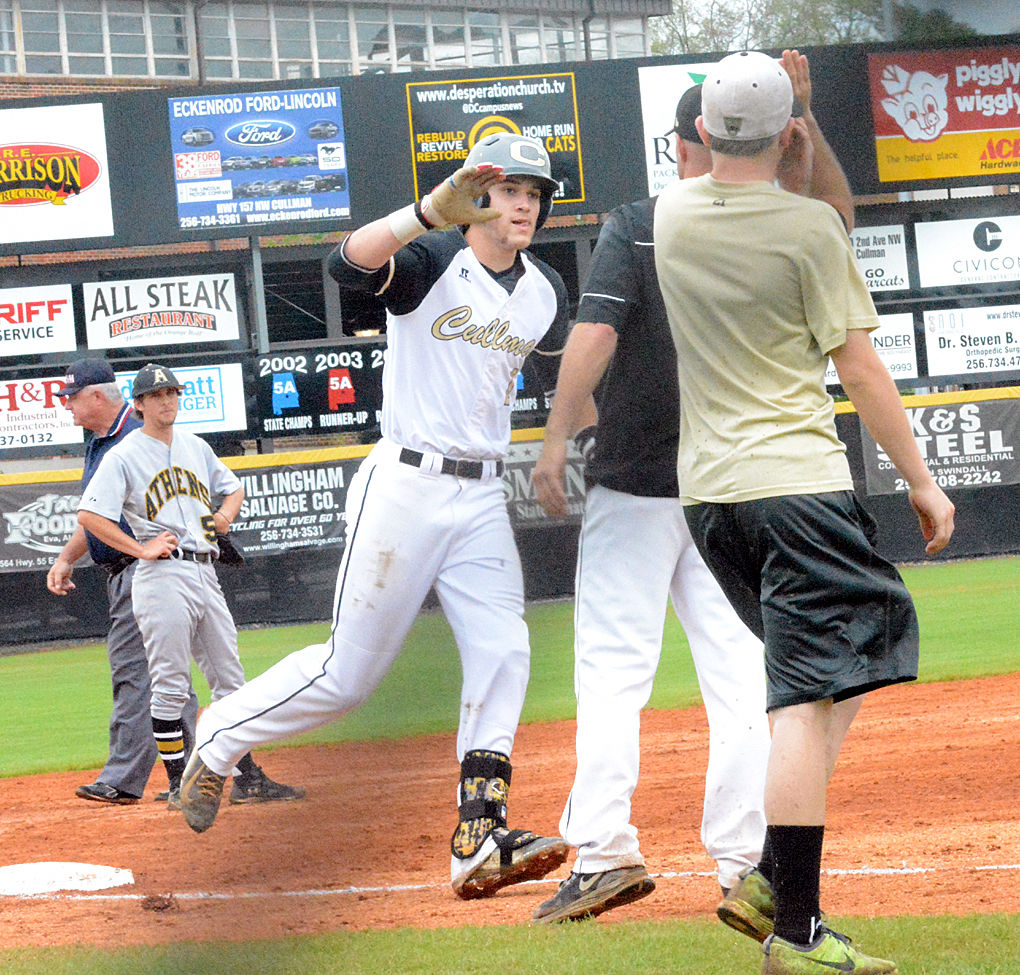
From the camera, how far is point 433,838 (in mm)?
4320

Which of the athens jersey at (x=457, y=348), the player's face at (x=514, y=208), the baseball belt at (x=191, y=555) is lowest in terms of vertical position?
the baseball belt at (x=191, y=555)

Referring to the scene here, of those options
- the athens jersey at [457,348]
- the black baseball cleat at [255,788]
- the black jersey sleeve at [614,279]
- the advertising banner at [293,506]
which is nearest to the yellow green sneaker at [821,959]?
the black jersey sleeve at [614,279]

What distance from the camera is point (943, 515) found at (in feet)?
7.85

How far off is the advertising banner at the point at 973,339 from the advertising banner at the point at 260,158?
6035 mm

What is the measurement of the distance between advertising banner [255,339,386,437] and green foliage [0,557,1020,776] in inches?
83.1

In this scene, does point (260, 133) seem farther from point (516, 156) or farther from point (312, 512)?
point (516, 156)

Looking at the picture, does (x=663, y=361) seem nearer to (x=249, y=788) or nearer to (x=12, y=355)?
(x=249, y=788)

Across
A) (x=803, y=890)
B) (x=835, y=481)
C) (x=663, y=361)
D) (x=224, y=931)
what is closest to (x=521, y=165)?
(x=663, y=361)

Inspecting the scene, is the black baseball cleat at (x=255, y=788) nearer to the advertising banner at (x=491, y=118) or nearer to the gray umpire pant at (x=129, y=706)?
the gray umpire pant at (x=129, y=706)

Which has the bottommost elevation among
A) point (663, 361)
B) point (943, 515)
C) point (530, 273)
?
point (943, 515)

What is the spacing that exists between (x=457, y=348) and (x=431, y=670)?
5.27ft

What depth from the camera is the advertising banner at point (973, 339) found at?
14680 mm

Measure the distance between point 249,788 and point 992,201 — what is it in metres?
12.6

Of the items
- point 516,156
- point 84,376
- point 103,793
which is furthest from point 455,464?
point 103,793
